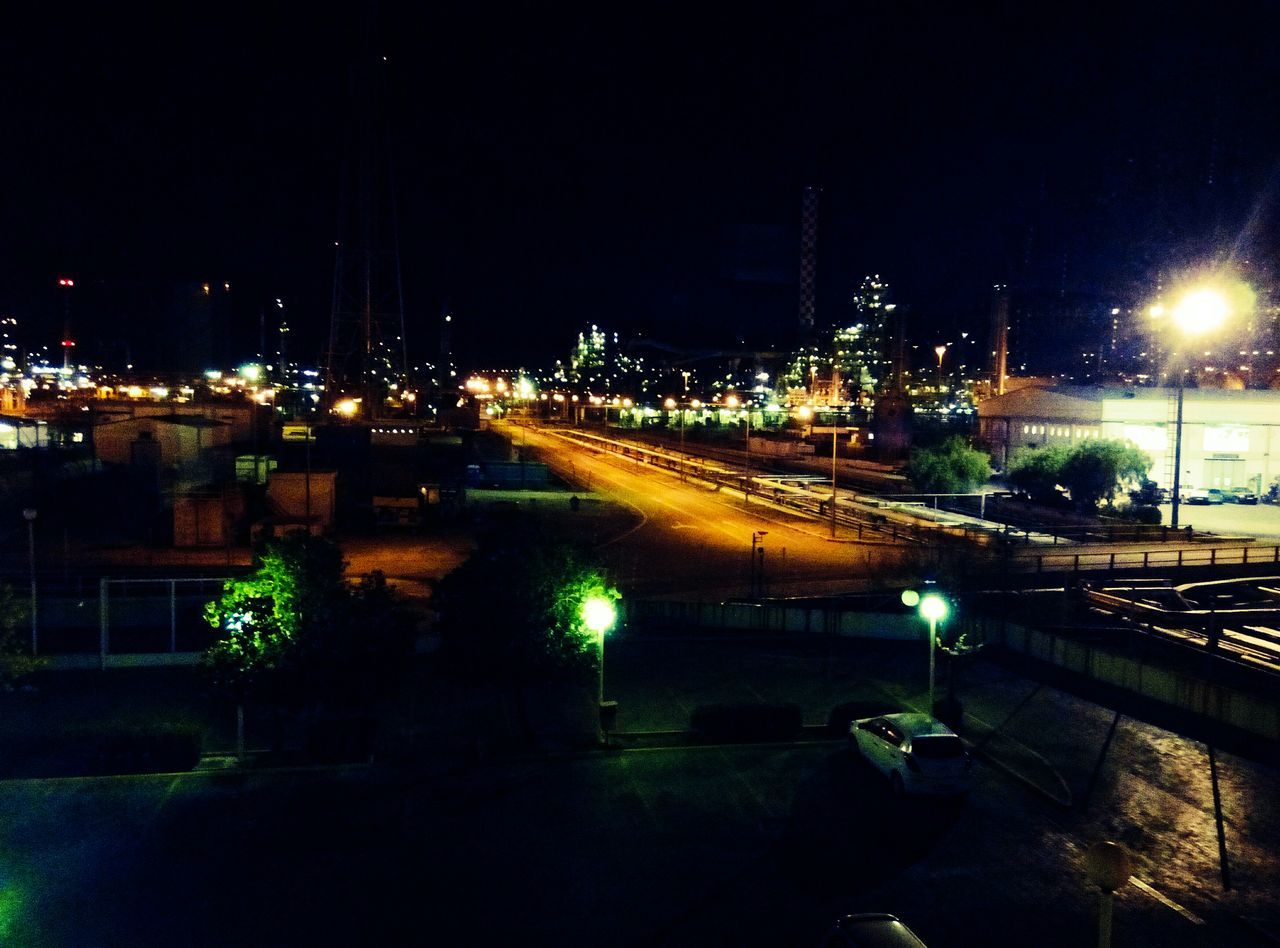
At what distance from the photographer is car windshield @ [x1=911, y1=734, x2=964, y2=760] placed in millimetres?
9727

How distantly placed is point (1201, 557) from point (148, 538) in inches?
1159

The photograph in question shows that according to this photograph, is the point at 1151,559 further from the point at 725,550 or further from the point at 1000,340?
the point at 1000,340

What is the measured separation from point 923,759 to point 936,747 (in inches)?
8.0

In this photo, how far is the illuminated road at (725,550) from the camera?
22219 mm

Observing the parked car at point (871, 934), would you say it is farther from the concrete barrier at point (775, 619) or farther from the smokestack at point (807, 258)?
the smokestack at point (807, 258)

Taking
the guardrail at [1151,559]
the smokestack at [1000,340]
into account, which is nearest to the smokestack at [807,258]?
the smokestack at [1000,340]

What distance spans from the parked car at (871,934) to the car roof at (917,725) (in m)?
4.06

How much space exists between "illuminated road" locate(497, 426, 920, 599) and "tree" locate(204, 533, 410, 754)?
10.3 m

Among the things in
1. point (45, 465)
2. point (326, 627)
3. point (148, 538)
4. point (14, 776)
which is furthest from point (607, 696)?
point (45, 465)

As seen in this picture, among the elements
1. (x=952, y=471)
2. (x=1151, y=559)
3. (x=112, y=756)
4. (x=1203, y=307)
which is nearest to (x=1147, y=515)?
(x=952, y=471)

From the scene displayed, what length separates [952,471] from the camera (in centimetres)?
3797

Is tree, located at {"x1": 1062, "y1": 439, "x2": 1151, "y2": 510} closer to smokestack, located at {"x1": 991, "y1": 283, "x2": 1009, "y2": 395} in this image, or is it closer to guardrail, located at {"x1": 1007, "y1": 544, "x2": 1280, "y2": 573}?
guardrail, located at {"x1": 1007, "y1": 544, "x2": 1280, "y2": 573}

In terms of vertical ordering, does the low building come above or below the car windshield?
above

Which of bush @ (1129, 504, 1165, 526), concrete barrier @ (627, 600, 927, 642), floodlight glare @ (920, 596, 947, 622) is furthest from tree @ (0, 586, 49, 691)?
bush @ (1129, 504, 1165, 526)
